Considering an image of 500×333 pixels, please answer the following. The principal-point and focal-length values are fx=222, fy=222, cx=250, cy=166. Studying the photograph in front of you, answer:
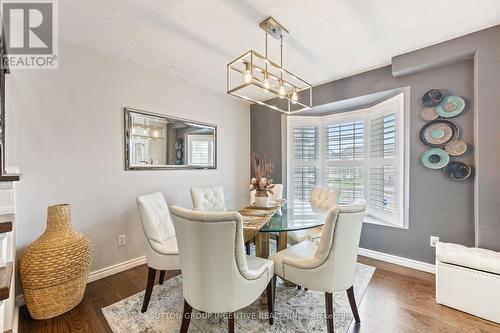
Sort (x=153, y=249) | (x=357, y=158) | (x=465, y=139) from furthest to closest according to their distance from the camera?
(x=357, y=158), (x=465, y=139), (x=153, y=249)

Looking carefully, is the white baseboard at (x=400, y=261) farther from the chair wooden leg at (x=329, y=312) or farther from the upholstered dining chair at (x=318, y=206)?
the chair wooden leg at (x=329, y=312)

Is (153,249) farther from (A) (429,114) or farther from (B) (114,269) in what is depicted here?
(A) (429,114)

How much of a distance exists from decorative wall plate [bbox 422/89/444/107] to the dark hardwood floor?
6.31 ft

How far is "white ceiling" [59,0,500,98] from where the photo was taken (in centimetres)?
175

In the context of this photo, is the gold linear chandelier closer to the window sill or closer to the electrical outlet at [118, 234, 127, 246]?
the window sill

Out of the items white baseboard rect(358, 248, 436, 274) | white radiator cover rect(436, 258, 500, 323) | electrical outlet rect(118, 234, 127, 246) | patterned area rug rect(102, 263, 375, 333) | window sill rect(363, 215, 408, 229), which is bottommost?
patterned area rug rect(102, 263, 375, 333)

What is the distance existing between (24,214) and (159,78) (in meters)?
2.04

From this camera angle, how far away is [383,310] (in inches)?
75.3

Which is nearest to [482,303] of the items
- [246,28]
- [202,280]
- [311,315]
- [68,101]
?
[311,315]

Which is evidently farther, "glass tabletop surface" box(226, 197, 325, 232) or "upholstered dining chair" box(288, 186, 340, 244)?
"upholstered dining chair" box(288, 186, 340, 244)

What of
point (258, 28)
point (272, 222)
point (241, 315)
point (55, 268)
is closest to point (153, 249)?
point (55, 268)

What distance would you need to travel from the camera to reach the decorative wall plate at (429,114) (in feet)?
8.08

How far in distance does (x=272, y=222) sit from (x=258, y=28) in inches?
69.2

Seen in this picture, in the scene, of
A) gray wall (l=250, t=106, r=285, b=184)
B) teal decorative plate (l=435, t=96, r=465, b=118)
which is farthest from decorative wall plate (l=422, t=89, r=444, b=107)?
gray wall (l=250, t=106, r=285, b=184)
